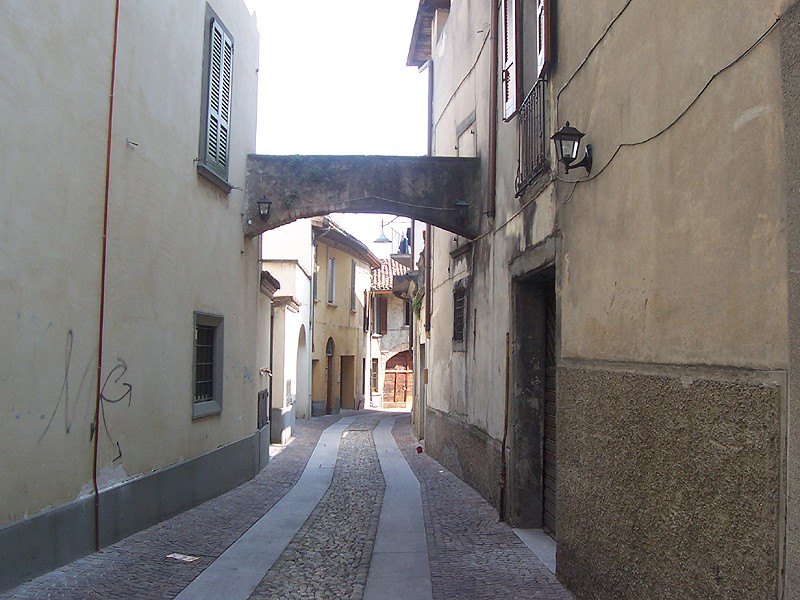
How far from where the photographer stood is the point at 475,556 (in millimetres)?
7090

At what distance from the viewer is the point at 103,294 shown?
694 centimetres

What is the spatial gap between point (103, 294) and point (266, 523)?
3259 millimetres

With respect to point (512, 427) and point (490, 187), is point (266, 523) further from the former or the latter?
point (490, 187)

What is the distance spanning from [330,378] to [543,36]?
23990mm

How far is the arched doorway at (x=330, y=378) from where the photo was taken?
95.8 ft

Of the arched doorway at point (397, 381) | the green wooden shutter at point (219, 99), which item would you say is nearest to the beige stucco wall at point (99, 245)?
the green wooden shutter at point (219, 99)

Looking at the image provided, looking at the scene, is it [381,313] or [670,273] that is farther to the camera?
[381,313]

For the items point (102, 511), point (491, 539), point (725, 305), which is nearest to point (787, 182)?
point (725, 305)

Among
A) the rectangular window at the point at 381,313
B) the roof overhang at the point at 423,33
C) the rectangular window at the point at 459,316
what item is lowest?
the rectangular window at the point at 459,316

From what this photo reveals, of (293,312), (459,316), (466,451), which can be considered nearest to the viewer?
(466,451)

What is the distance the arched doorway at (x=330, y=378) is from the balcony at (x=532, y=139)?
21222mm

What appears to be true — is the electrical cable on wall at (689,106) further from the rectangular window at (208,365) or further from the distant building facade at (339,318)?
the distant building facade at (339,318)

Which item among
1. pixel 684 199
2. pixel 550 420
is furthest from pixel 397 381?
pixel 684 199

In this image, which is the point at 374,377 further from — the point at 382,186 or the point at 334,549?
the point at 334,549
